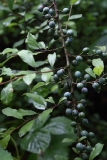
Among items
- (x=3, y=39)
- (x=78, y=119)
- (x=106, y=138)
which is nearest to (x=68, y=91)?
(x=78, y=119)

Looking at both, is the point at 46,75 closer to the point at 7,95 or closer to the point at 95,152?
the point at 7,95

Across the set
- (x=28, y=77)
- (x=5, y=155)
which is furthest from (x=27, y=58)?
→ (x=5, y=155)

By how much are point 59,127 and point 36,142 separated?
0.41ft

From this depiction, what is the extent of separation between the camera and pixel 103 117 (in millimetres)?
2041

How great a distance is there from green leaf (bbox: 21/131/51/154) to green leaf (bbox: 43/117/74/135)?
0.04 meters

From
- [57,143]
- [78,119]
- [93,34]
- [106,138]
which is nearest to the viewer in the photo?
[78,119]

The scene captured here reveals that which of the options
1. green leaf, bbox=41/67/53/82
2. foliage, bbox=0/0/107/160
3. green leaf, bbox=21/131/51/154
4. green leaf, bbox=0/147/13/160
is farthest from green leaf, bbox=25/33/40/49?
green leaf, bbox=21/131/51/154

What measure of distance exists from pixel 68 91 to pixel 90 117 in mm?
1094

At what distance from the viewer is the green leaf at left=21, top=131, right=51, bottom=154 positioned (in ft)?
3.55

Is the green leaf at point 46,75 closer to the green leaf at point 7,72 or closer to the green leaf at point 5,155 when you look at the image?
the green leaf at point 7,72

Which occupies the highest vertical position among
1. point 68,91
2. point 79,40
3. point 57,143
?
point 68,91

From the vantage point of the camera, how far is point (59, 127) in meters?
1.17

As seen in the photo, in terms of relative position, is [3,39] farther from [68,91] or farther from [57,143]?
[68,91]

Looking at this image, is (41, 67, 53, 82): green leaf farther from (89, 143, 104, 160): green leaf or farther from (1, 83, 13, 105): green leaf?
(89, 143, 104, 160): green leaf
